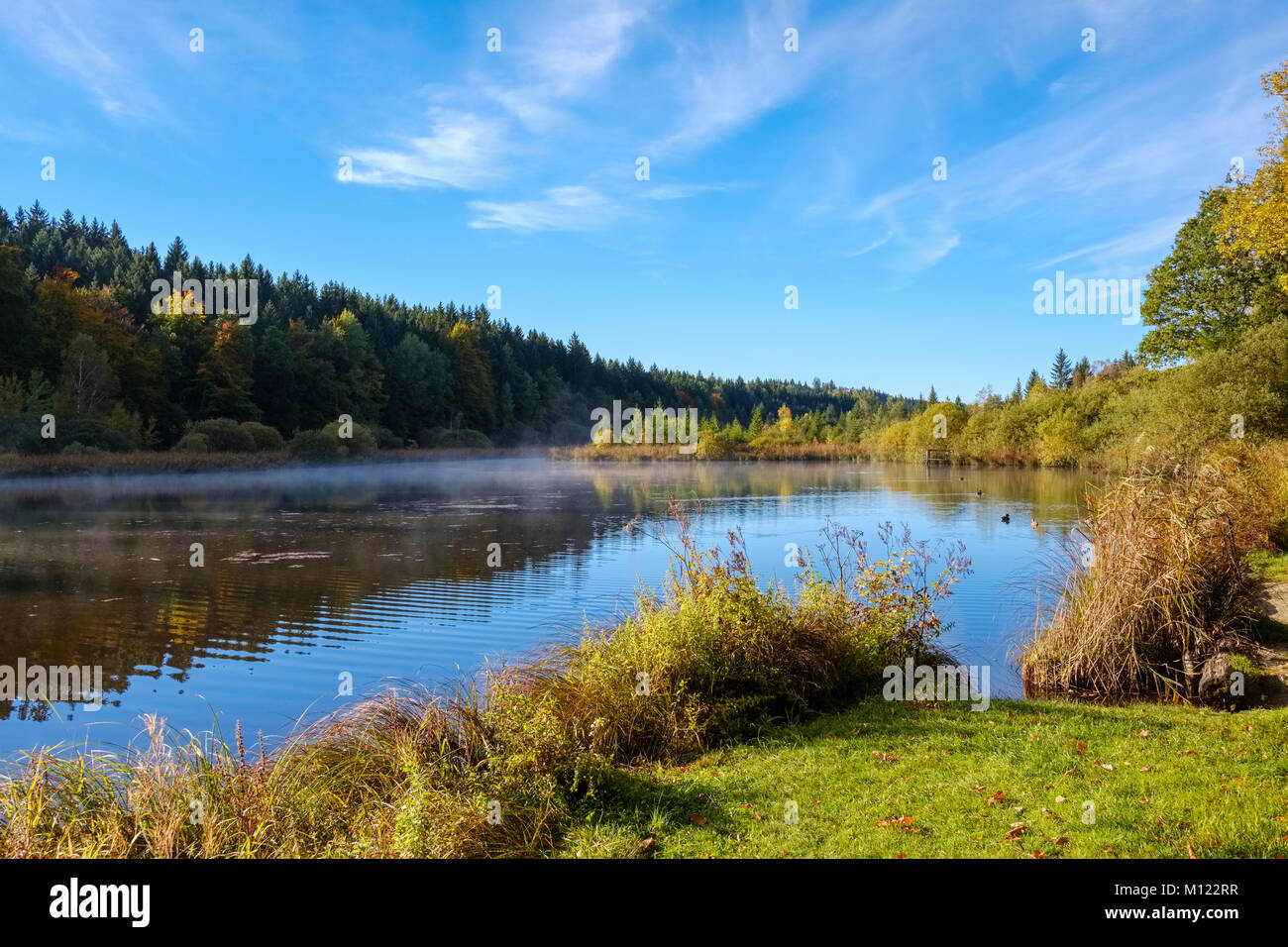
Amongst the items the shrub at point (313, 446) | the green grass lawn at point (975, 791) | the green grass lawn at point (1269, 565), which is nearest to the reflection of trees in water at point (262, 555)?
the green grass lawn at point (975, 791)

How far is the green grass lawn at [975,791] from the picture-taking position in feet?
15.6

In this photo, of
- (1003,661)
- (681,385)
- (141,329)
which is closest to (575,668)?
(1003,661)

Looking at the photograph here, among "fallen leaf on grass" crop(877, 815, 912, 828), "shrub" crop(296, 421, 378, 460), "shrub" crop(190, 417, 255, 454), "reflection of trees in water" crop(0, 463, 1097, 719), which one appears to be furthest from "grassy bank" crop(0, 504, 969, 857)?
"shrub" crop(296, 421, 378, 460)

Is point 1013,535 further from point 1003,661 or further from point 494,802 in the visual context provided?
point 494,802

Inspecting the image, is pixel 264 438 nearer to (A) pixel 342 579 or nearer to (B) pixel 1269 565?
(A) pixel 342 579

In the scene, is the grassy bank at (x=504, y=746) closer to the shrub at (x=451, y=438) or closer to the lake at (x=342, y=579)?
A: the lake at (x=342, y=579)

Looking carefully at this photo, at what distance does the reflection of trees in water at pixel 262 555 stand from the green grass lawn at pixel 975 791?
Answer: 833 cm

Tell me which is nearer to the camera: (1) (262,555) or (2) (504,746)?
(2) (504,746)

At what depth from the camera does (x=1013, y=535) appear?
74.6 feet

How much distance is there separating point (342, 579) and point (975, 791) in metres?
15.1

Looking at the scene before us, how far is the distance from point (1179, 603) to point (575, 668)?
22.2ft

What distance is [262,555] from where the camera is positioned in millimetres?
20656

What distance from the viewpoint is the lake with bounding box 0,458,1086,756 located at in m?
10.6

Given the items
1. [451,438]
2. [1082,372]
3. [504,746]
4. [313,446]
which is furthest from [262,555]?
[1082,372]
